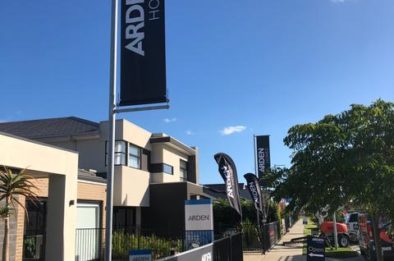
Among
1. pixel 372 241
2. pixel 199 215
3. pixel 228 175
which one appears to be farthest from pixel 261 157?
pixel 199 215

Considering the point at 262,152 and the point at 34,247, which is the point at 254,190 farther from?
the point at 262,152

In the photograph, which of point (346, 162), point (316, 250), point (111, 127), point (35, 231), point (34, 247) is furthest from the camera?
point (35, 231)

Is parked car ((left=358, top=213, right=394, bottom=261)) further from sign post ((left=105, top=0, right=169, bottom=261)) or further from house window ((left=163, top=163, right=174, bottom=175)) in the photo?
house window ((left=163, top=163, right=174, bottom=175))

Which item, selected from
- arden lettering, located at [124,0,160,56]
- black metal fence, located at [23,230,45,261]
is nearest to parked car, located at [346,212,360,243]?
black metal fence, located at [23,230,45,261]

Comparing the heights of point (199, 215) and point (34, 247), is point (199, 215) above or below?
above

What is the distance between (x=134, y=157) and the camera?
2897 centimetres

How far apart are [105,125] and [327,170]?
19.2 metres

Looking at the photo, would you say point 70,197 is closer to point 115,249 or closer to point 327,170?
point 115,249

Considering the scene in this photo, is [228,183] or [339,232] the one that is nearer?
[228,183]

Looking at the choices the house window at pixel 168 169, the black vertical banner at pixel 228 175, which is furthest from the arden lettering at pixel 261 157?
the black vertical banner at pixel 228 175

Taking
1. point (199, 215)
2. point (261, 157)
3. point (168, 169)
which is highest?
Answer: point (261, 157)

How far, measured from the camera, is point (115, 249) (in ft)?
76.1

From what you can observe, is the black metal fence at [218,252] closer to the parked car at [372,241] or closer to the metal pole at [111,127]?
the metal pole at [111,127]

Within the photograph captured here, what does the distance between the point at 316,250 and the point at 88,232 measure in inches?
394
